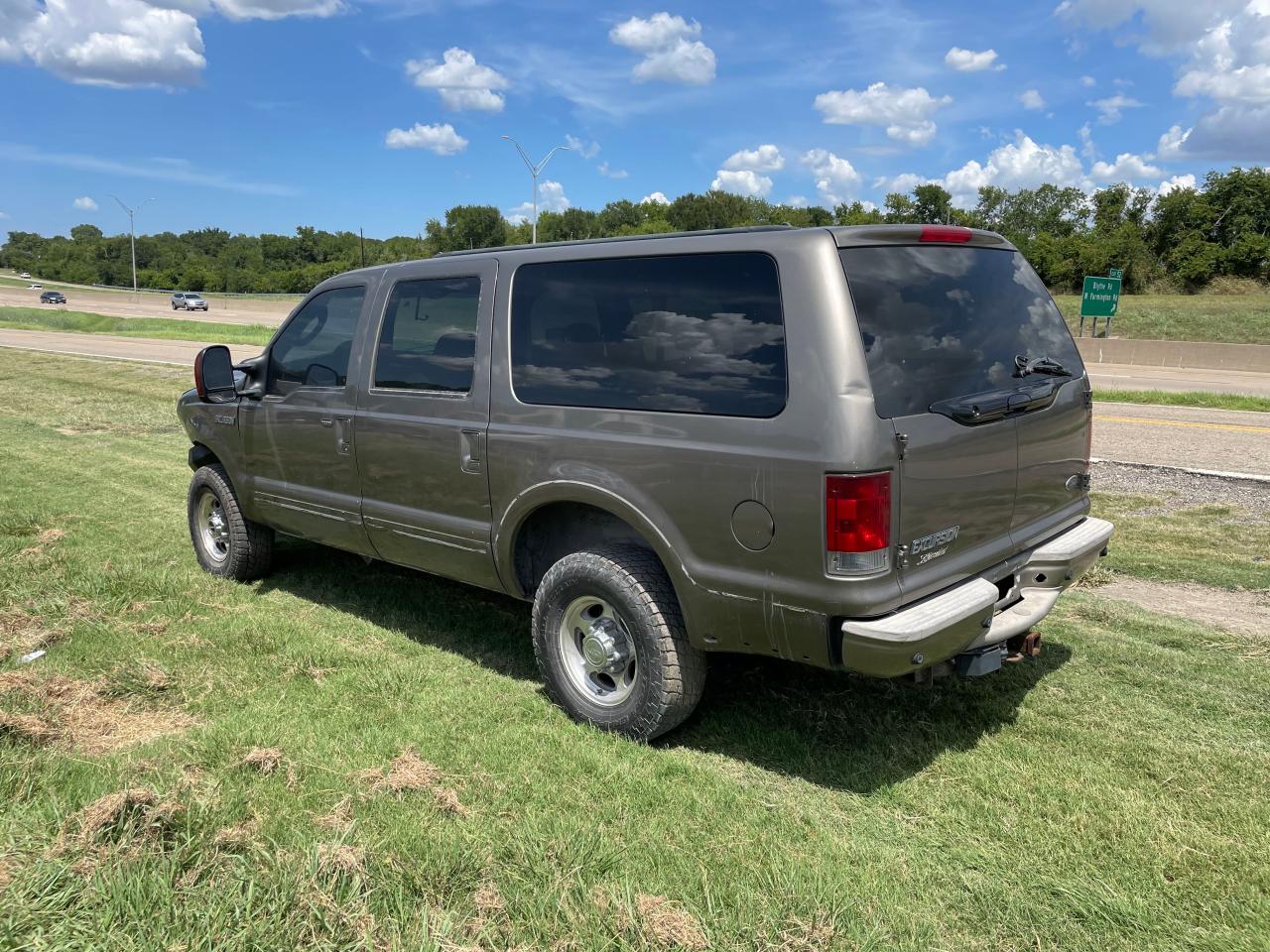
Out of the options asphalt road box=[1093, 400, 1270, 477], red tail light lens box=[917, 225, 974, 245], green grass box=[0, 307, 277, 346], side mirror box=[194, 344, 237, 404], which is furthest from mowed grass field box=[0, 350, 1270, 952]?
green grass box=[0, 307, 277, 346]

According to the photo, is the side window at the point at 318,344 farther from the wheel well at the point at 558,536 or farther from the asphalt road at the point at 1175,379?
the asphalt road at the point at 1175,379

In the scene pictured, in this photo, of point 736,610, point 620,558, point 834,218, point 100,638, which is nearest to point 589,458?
point 620,558

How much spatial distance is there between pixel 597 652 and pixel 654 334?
1353 mm

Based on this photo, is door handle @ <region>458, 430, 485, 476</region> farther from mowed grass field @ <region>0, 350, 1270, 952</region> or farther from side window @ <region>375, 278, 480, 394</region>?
mowed grass field @ <region>0, 350, 1270, 952</region>

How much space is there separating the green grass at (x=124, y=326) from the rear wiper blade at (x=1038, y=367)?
31.5 meters

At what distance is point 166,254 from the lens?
127125mm

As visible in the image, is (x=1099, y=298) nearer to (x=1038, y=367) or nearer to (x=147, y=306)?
(x=1038, y=367)

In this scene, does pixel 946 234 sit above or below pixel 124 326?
below

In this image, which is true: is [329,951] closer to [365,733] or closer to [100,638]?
[365,733]

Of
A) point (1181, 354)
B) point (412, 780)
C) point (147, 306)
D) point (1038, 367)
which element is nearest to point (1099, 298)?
Result: point (1181, 354)

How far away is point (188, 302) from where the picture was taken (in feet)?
202

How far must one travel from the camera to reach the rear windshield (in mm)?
3287

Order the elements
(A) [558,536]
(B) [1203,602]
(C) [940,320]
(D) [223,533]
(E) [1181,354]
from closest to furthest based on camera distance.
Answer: (C) [940,320]
(A) [558,536]
(B) [1203,602]
(D) [223,533]
(E) [1181,354]

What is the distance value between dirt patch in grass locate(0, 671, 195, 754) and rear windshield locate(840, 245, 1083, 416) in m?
3.24
